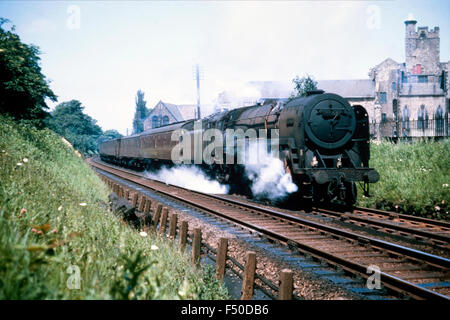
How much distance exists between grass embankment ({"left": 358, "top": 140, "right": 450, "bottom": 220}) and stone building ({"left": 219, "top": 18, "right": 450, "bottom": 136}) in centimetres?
3395

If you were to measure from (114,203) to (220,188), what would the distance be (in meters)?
7.84

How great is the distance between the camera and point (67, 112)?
74.2 metres

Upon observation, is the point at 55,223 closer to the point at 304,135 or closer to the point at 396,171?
the point at 304,135

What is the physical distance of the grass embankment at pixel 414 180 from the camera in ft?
31.2

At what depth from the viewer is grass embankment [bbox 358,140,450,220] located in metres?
9.52

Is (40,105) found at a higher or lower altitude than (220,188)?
higher

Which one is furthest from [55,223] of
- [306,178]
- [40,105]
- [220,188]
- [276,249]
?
[40,105]

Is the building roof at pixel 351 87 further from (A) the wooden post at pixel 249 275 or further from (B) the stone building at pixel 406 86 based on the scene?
(A) the wooden post at pixel 249 275

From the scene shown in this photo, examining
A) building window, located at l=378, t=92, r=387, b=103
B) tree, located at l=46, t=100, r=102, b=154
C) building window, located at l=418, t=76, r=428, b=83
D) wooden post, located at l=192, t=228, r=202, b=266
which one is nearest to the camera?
wooden post, located at l=192, t=228, r=202, b=266

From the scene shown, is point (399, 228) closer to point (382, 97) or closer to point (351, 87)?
point (382, 97)

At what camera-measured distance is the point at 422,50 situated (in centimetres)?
6059

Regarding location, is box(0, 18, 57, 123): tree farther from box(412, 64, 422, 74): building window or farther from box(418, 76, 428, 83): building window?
box(412, 64, 422, 74): building window

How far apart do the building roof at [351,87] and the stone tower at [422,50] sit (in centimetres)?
1052

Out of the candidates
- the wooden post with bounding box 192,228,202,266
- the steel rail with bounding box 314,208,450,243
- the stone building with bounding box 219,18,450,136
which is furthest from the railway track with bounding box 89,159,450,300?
the stone building with bounding box 219,18,450,136
